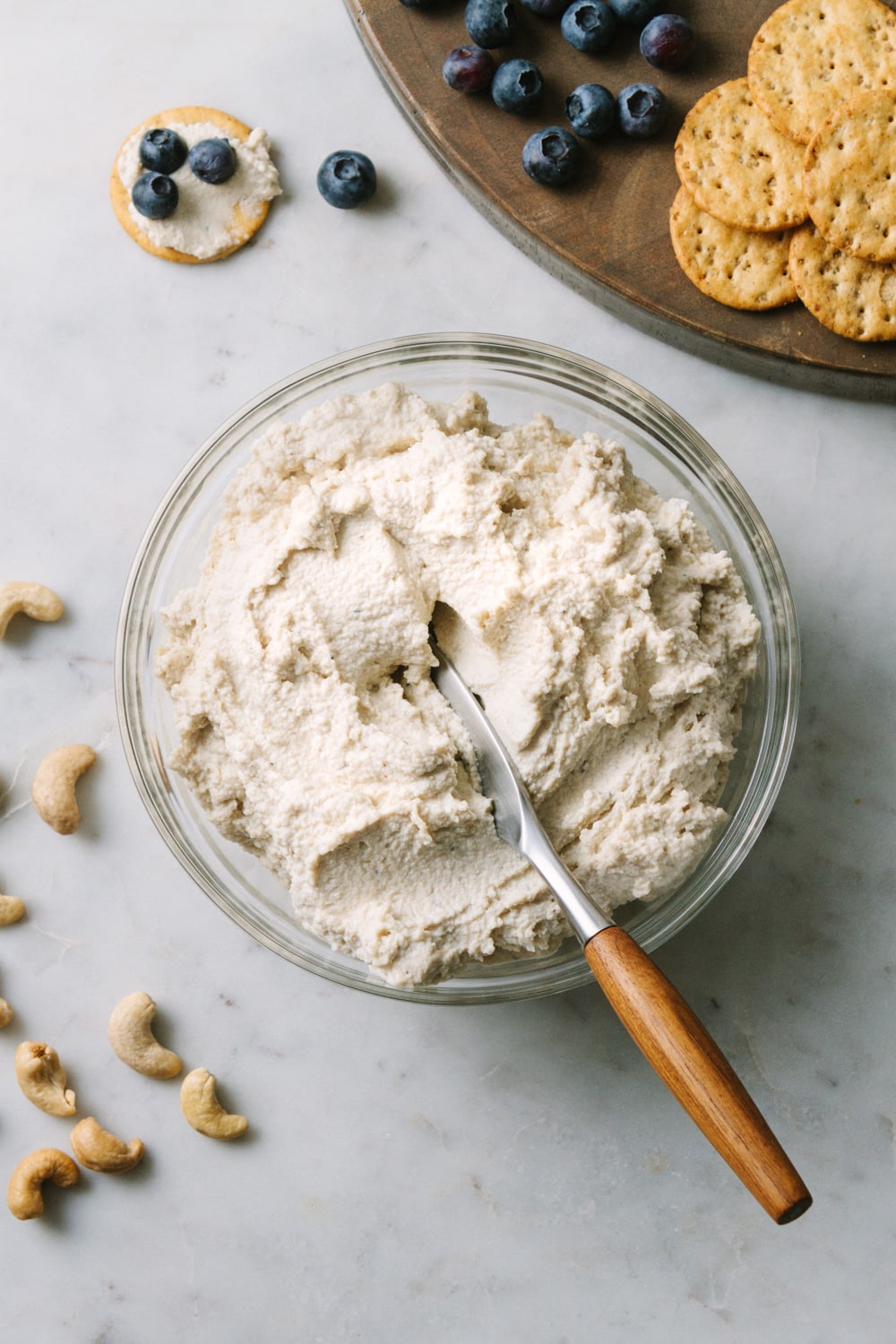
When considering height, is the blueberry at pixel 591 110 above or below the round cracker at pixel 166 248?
→ above

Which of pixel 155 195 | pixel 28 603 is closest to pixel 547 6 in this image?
pixel 155 195

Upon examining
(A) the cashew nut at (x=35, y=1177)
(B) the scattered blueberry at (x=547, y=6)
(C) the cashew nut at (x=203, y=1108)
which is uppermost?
(B) the scattered blueberry at (x=547, y=6)

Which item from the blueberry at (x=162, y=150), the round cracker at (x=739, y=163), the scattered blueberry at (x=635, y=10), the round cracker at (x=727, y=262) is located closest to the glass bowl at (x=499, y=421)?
the round cracker at (x=727, y=262)

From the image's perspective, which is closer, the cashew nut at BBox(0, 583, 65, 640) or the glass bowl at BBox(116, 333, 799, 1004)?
the glass bowl at BBox(116, 333, 799, 1004)

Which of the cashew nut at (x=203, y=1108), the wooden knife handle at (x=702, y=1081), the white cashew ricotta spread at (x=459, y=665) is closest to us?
the wooden knife handle at (x=702, y=1081)

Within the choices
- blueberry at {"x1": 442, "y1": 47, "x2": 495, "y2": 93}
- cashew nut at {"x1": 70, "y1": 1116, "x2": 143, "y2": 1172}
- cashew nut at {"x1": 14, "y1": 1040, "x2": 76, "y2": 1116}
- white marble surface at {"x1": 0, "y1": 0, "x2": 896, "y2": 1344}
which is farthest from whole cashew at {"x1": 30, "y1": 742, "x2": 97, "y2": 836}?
blueberry at {"x1": 442, "y1": 47, "x2": 495, "y2": 93}

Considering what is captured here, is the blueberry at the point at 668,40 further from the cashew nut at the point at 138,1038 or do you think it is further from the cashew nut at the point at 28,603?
the cashew nut at the point at 138,1038

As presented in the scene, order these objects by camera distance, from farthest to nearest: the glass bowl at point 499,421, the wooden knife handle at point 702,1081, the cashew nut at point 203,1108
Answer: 1. the cashew nut at point 203,1108
2. the glass bowl at point 499,421
3. the wooden knife handle at point 702,1081

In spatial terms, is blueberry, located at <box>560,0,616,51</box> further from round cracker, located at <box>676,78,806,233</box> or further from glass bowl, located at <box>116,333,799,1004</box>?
glass bowl, located at <box>116,333,799,1004</box>
